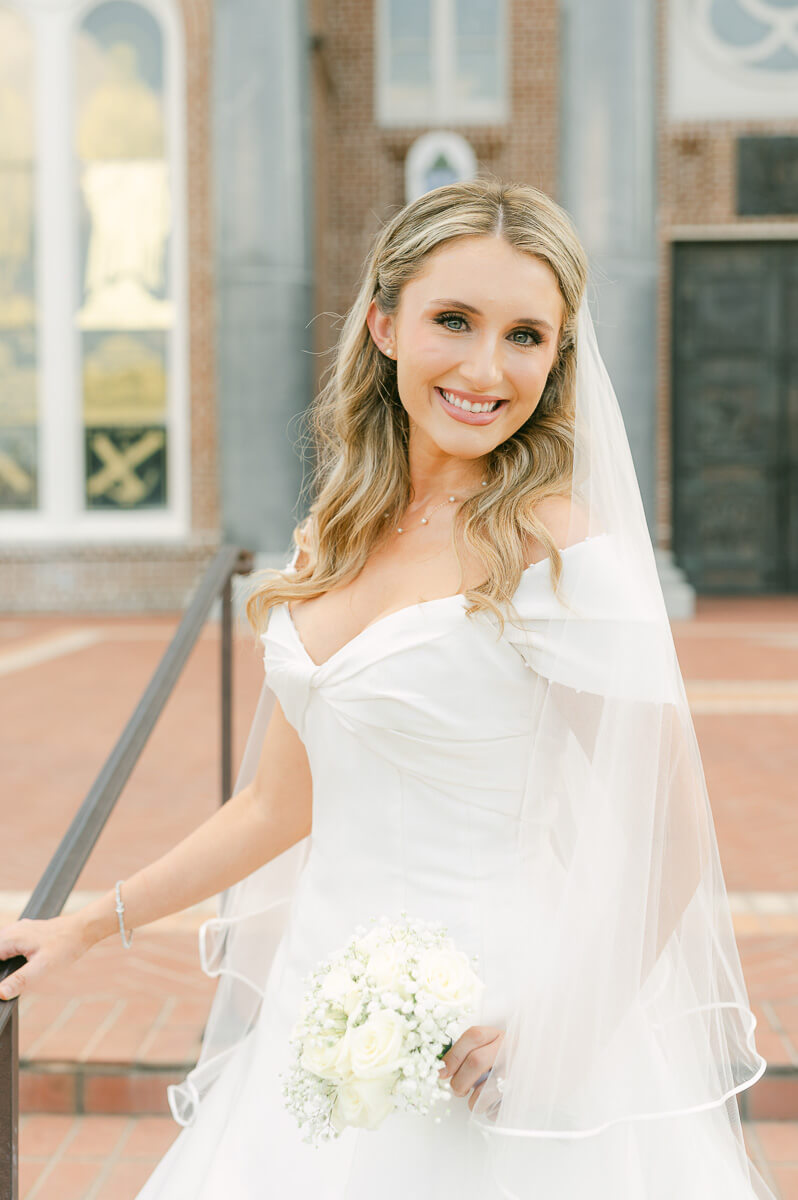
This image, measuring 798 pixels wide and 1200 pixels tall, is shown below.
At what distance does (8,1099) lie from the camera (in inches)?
61.2

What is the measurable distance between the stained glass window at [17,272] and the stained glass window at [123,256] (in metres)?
0.55

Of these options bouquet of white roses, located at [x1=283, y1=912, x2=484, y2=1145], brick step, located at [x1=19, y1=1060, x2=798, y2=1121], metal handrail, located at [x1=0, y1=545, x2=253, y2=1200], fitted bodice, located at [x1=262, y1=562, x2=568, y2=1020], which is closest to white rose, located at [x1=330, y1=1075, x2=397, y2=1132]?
bouquet of white roses, located at [x1=283, y1=912, x2=484, y2=1145]

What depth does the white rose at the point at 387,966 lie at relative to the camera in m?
1.31

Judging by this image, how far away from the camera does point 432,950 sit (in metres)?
1.35

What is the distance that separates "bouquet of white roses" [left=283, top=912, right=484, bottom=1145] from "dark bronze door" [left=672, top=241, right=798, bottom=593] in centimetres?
1330

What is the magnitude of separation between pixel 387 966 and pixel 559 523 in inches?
23.1

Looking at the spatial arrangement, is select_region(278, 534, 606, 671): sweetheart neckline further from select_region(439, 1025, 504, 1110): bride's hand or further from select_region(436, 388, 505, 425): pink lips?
select_region(439, 1025, 504, 1110): bride's hand

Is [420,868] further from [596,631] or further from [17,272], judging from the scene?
[17,272]

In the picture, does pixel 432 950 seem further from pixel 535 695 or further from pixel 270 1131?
pixel 270 1131

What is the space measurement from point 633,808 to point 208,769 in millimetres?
4632

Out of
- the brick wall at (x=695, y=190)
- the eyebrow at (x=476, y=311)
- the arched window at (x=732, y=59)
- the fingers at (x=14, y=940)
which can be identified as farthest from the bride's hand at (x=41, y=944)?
the arched window at (x=732, y=59)

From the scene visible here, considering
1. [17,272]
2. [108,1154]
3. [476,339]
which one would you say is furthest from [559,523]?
[17,272]

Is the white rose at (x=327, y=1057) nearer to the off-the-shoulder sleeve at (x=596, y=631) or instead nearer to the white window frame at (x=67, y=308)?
the off-the-shoulder sleeve at (x=596, y=631)

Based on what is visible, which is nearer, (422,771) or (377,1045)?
(377,1045)
